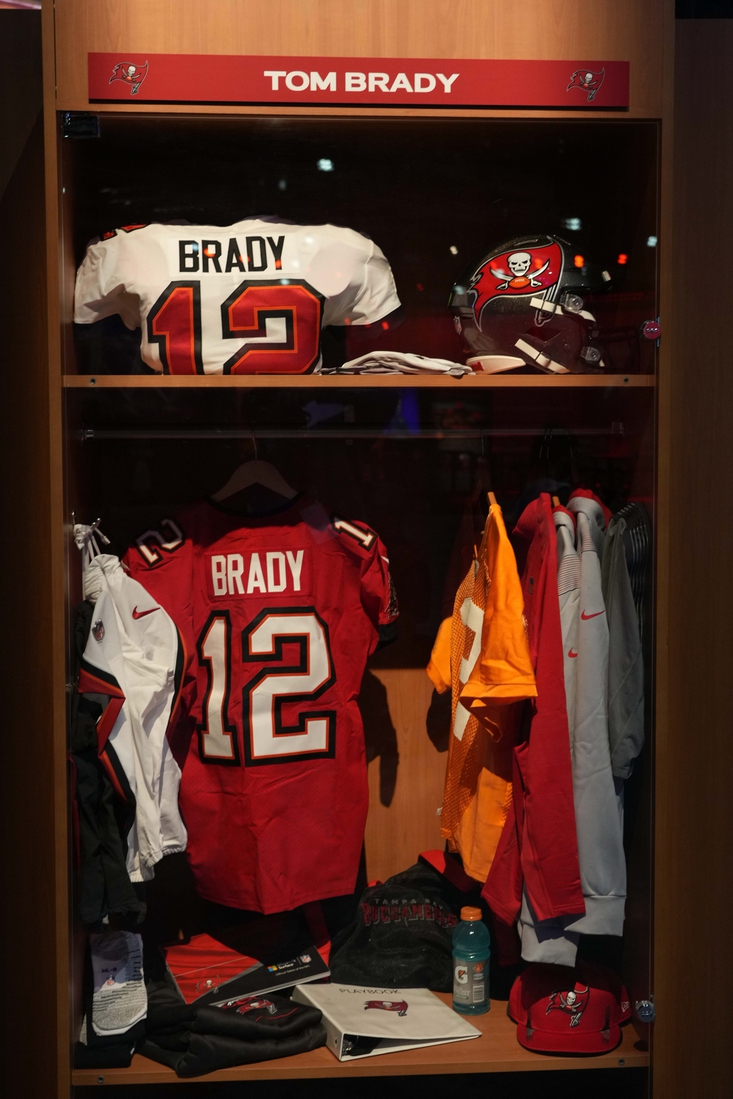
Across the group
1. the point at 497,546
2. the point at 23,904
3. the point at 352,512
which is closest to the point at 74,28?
the point at 352,512

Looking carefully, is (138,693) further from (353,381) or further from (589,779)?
(589,779)

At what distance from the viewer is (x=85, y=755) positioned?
63.6 inches

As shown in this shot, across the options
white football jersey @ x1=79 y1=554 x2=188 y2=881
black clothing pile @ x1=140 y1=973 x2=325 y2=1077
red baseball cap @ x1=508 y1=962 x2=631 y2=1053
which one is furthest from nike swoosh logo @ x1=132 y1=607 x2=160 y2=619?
red baseball cap @ x1=508 y1=962 x2=631 y2=1053

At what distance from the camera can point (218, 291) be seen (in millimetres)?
1630

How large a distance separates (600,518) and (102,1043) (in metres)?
1.25

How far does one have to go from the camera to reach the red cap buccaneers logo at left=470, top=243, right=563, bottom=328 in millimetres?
1707

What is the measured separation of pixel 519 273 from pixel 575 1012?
4.36 feet

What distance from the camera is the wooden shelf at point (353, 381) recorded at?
5.23 feet

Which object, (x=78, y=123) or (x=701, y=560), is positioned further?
(x=701, y=560)

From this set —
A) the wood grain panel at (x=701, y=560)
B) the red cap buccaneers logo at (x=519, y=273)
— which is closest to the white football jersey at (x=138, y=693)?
the red cap buccaneers logo at (x=519, y=273)

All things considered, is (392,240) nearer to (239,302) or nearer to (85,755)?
(239,302)

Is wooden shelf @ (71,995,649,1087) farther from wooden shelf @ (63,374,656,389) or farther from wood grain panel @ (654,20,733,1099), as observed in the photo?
wooden shelf @ (63,374,656,389)

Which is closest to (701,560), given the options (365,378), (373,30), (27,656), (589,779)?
(589,779)

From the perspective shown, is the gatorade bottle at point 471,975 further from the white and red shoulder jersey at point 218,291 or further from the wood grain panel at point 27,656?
the white and red shoulder jersey at point 218,291
